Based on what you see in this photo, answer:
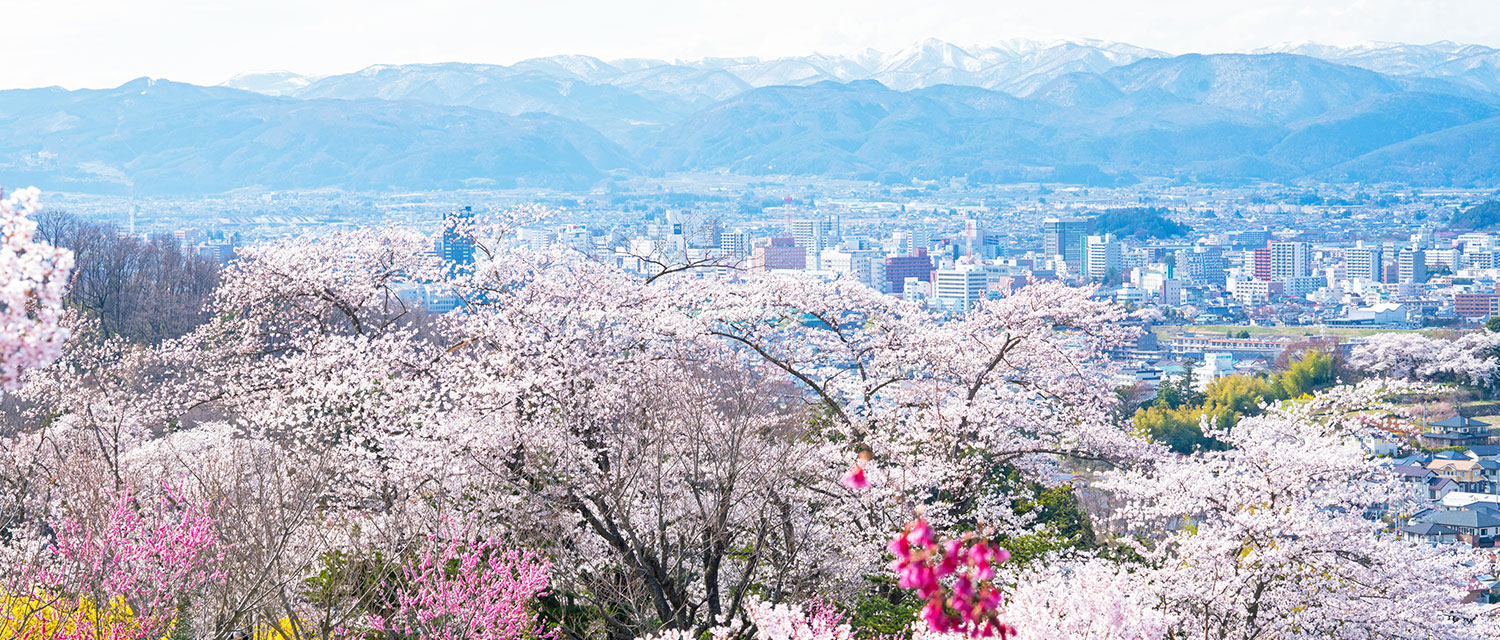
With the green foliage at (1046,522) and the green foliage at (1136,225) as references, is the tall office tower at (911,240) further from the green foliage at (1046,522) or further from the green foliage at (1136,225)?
the green foliage at (1046,522)

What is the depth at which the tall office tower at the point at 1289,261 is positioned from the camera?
339 ft

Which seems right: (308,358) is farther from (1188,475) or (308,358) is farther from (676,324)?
(1188,475)

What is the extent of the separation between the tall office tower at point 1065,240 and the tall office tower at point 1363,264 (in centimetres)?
2100

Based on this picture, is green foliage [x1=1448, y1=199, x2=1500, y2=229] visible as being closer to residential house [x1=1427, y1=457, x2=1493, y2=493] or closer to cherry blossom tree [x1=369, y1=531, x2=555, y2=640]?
residential house [x1=1427, y1=457, x2=1493, y2=493]

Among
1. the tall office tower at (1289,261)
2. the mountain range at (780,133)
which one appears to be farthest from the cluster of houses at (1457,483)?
the mountain range at (780,133)

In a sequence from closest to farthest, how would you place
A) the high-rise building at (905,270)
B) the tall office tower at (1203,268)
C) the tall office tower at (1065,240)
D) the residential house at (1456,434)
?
the residential house at (1456,434) → the high-rise building at (905,270) → the tall office tower at (1203,268) → the tall office tower at (1065,240)

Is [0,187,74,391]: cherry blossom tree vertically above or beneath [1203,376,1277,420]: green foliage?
above

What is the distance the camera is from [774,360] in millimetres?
9695

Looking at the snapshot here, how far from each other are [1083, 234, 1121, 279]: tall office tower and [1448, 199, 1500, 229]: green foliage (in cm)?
3500

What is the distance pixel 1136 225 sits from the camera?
12281cm

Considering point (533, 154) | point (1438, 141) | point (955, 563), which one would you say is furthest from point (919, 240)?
point (955, 563)

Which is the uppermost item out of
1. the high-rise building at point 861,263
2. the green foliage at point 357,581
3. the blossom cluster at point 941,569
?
the blossom cluster at point 941,569

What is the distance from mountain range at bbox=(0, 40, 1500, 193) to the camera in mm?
131125

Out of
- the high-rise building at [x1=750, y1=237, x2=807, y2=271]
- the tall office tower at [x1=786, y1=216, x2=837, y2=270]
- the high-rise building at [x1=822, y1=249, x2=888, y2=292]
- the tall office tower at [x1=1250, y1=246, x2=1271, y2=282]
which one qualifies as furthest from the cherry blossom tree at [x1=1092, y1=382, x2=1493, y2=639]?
the tall office tower at [x1=1250, y1=246, x2=1271, y2=282]
